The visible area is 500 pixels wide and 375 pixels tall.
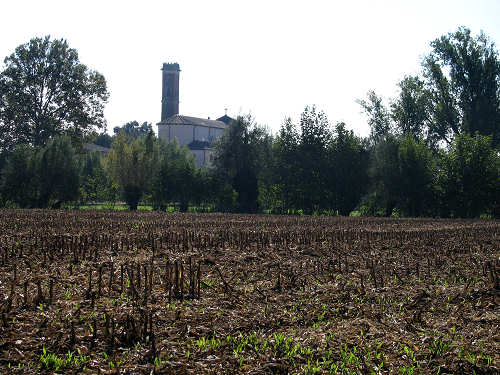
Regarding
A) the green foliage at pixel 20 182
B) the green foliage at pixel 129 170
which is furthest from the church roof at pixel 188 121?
the green foliage at pixel 20 182

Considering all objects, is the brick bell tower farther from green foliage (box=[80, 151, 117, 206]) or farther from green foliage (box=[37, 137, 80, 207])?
green foliage (box=[37, 137, 80, 207])

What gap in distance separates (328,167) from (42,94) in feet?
111

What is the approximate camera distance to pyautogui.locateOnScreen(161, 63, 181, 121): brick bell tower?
123188mm

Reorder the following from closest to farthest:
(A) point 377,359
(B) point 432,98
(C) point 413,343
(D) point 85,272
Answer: (A) point 377,359, (C) point 413,343, (D) point 85,272, (B) point 432,98

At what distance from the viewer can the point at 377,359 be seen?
5867 millimetres

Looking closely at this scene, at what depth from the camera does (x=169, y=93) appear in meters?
123

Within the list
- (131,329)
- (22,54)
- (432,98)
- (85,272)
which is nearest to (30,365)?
(131,329)

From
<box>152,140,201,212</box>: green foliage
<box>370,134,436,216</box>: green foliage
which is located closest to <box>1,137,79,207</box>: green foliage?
<box>152,140,201,212</box>: green foliage

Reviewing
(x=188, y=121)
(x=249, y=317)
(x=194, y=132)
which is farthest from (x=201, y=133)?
(x=249, y=317)

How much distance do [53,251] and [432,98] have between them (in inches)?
1953

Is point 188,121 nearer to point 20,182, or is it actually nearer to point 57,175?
point 57,175

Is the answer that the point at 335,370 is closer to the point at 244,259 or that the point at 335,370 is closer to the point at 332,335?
the point at 332,335

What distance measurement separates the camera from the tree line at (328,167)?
4503 centimetres

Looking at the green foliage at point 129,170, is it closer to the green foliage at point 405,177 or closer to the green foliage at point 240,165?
the green foliage at point 240,165
